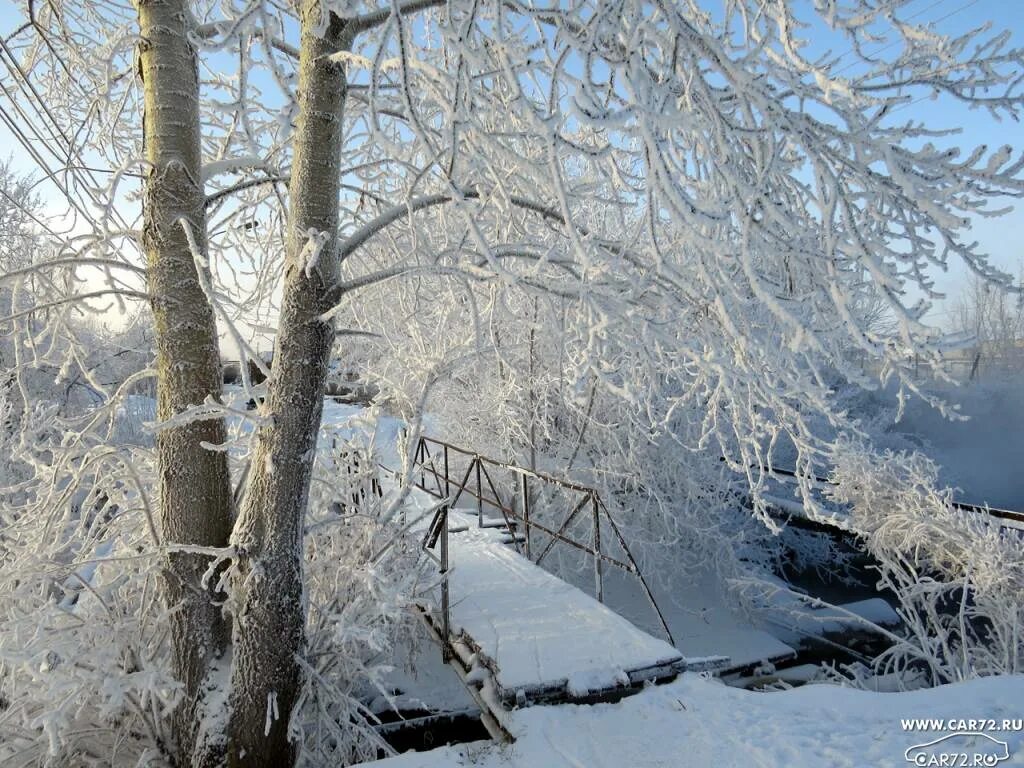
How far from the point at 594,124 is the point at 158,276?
2580 mm

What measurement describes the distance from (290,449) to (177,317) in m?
1.01

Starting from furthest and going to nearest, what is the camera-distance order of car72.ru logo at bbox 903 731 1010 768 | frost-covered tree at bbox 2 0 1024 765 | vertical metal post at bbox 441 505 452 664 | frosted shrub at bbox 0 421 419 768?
vertical metal post at bbox 441 505 452 664 < frosted shrub at bbox 0 421 419 768 < car72.ru logo at bbox 903 731 1010 768 < frost-covered tree at bbox 2 0 1024 765

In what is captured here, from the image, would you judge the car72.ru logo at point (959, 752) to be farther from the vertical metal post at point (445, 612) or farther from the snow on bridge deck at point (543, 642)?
the vertical metal post at point (445, 612)

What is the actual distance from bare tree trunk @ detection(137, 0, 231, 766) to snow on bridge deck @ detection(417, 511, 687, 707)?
1.54m

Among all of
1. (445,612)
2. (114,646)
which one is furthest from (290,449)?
(445,612)

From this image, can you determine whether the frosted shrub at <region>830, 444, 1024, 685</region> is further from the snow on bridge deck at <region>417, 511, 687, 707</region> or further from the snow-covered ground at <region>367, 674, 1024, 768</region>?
the snow on bridge deck at <region>417, 511, 687, 707</region>

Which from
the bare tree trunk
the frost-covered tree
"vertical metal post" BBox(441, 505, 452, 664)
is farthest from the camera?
"vertical metal post" BBox(441, 505, 452, 664)

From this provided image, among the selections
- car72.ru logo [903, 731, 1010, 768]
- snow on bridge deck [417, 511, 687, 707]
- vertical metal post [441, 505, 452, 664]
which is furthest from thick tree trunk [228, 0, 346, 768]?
car72.ru logo [903, 731, 1010, 768]

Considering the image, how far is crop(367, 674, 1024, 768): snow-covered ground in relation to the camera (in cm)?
269

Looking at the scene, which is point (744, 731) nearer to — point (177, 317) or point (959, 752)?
point (959, 752)

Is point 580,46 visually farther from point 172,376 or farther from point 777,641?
point 777,641

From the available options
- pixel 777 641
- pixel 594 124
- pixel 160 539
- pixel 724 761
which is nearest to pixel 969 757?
pixel 724 761

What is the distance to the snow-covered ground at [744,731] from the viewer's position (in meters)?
2.69

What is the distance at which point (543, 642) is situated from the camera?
3770mm
